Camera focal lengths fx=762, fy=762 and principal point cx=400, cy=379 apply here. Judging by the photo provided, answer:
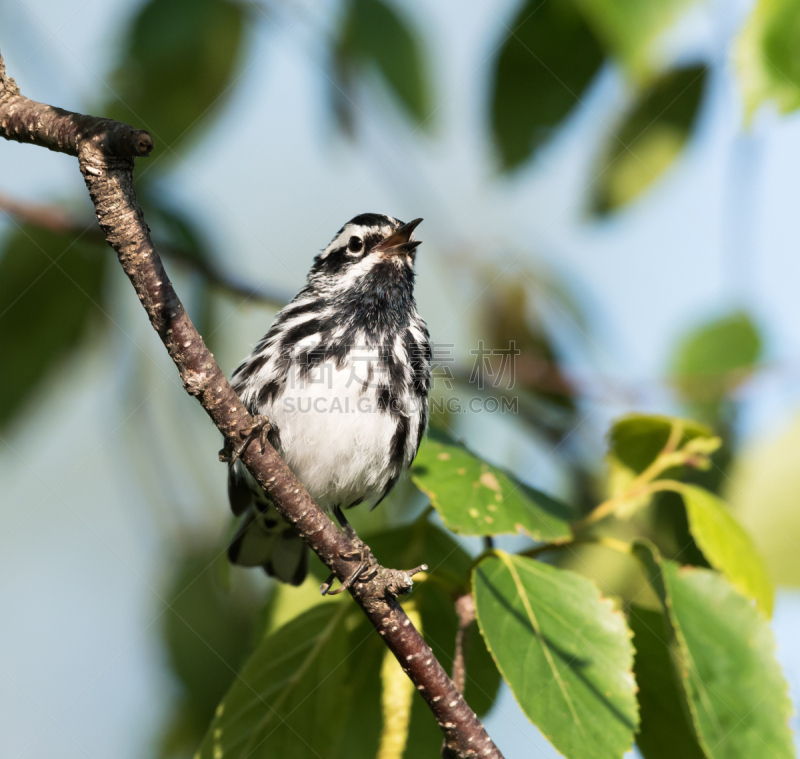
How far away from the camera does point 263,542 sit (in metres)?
3.29

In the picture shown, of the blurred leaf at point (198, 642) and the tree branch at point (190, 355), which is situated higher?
the tree branch at point (190, 355)

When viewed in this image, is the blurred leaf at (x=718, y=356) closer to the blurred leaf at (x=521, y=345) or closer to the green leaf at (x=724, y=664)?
the blurred leaf at (x=521, y=345)

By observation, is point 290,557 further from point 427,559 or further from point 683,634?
point 683,634

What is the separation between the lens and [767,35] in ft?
5.66

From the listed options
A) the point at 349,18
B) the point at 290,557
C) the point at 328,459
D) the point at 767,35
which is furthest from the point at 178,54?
the point at 290,557

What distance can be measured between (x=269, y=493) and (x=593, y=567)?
5.71 ft

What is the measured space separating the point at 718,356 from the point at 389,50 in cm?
203

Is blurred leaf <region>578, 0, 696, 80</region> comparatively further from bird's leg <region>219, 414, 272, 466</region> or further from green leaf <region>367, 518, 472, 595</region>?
green leaf <region>367, 518, 472, 595</region>

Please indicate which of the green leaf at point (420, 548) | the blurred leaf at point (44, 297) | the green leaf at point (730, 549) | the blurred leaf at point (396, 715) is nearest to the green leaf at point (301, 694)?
the blurred leaf at point (396, 715)

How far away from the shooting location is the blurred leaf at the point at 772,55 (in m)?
1.71

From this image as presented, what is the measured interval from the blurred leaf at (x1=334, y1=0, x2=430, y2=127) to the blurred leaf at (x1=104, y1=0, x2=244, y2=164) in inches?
17.2

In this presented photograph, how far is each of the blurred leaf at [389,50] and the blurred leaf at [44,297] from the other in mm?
1275

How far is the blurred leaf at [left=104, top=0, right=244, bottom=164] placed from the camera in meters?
2.31

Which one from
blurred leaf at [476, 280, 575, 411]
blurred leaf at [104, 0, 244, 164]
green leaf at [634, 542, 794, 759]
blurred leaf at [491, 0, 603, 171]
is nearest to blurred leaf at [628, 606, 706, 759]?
green leaf at [634, 542, 794, 759]
